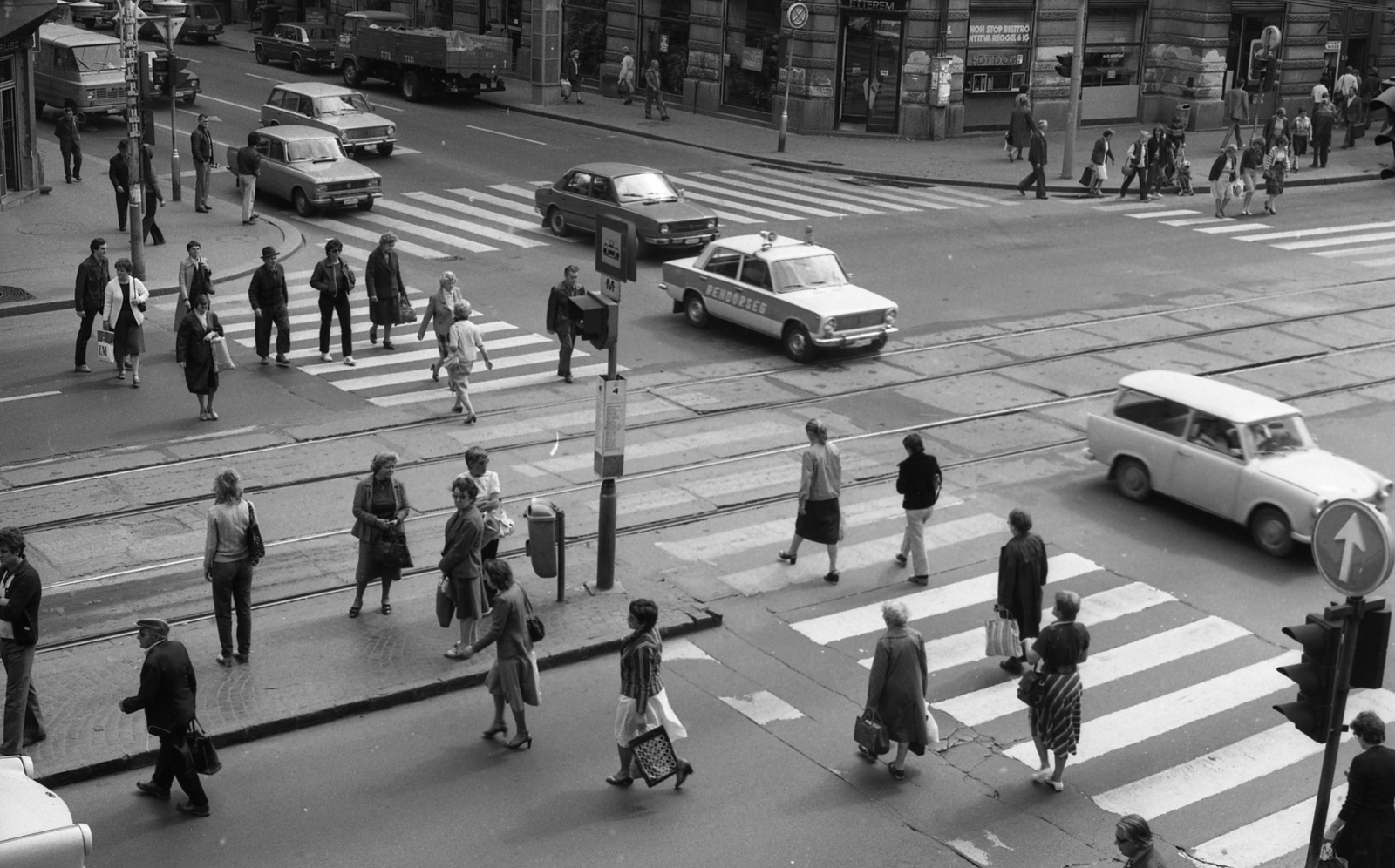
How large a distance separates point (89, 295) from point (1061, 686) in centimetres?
1504

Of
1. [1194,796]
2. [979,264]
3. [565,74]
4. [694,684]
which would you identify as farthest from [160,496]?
[565,74]

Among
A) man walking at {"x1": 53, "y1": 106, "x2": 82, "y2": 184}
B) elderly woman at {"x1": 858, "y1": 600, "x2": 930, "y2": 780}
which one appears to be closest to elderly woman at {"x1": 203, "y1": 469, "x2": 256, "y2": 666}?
elderly woman at {"x1": 858, "y1": 600, "x2": 930, "y2": 780}

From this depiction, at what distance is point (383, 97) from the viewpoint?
48.6 metres

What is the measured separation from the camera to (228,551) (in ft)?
41.9

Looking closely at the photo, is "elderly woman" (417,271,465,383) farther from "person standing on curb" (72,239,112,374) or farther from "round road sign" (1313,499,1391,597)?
"round road sign" (1313,499,1391,597)

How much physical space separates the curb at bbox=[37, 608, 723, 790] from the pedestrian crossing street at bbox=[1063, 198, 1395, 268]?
74.1 feet

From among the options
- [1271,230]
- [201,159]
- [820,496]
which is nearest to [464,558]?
[820,496]

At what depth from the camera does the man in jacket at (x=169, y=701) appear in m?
10.8

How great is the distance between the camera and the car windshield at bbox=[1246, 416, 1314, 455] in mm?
17109

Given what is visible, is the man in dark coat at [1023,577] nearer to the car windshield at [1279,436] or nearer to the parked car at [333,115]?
the car windshield at [1279,436]

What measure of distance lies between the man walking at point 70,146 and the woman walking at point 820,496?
24.2 meters

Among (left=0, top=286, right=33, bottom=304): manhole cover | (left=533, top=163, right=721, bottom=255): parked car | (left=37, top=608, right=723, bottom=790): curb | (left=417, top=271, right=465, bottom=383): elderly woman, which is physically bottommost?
(left=37, top=608, right=723, bottom=790): curb

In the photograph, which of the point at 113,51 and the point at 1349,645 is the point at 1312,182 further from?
the point at 1349,645

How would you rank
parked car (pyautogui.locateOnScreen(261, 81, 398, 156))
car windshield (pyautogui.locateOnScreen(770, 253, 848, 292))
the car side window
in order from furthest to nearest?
parked car (pyautogui.locateOnScreen(261, 81, 398, 156))
car windshield (pyautogui.locateOnScreen(770, 253, 848, 292))
the car side window
